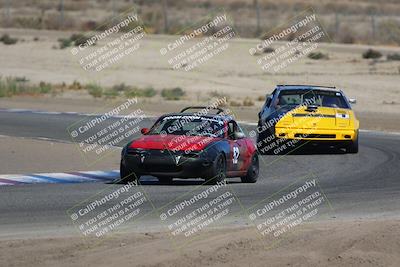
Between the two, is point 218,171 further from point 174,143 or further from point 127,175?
point 127,175

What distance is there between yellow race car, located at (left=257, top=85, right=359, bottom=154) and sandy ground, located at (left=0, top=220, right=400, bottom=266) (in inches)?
409

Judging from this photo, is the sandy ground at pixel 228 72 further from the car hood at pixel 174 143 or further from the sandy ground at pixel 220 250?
the sandy ground at pixel 220 250

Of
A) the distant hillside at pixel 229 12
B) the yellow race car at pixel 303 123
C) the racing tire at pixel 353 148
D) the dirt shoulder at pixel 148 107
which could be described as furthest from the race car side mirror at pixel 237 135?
the distant hillside at pixel 229 12

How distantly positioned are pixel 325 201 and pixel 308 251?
460 centimetres

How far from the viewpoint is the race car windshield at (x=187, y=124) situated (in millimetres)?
18250

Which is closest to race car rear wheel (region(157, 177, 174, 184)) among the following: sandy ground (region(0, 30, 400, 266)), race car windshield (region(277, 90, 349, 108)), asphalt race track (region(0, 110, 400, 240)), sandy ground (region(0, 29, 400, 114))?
asphalt race track (region(0, 110, 400, 240))

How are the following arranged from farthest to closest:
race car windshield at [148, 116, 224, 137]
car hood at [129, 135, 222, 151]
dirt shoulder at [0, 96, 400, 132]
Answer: dirt shoulder at [0, 96, 400, 132]
race car windshield at [148, 116, 224, 137]
car hood at [129, 135, 222, 151]

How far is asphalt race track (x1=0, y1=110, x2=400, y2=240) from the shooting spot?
13969 millimetres

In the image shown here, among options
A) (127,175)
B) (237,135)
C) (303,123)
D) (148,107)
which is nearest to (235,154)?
(237,135)

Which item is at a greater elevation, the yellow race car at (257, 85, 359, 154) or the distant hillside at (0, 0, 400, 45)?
the yellow race car at (257, 85, 359, 154)

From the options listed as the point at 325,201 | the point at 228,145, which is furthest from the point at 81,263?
the point at 228,145

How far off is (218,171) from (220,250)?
5.82 meters

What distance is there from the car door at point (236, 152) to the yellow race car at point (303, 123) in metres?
4.62

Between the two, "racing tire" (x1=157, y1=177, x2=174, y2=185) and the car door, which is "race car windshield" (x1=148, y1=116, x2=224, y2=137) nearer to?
the car door
